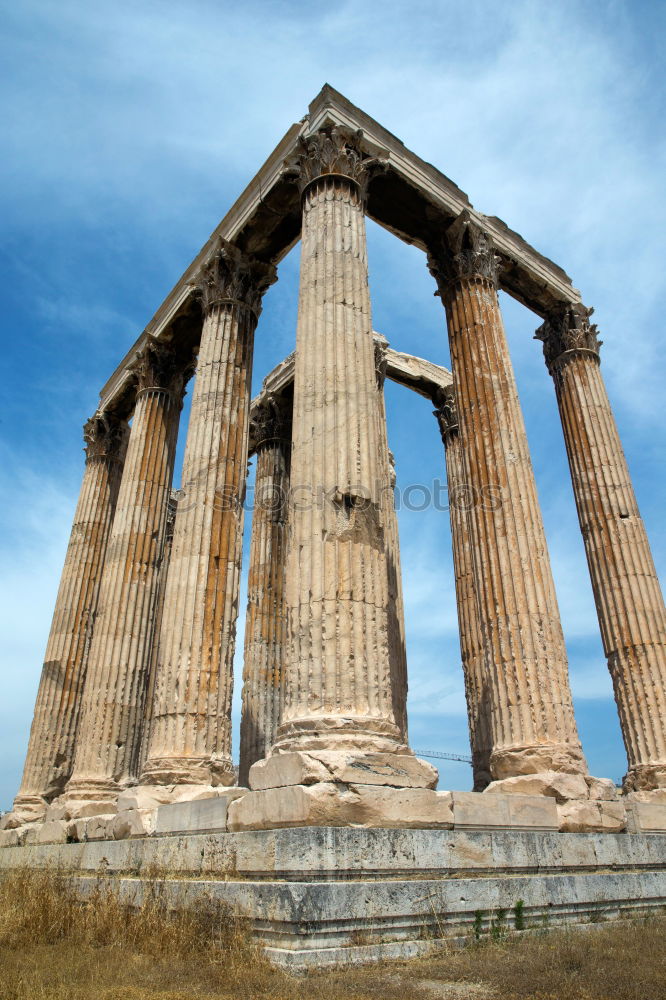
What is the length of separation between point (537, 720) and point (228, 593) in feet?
21.1

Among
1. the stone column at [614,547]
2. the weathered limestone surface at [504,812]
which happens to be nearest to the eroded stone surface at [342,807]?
the weathered limestone surface at [504,812]

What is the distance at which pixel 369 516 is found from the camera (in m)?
10.3

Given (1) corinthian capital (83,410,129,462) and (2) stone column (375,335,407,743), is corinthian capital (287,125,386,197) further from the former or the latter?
(1) corinthian capital (83,410,129,462)

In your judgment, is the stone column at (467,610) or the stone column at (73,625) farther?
the stone column at (73,625)

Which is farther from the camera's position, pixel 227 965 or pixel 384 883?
pixel 384 883

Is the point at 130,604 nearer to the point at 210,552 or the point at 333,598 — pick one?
the point at 210,552

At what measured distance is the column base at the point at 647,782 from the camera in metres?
14.0

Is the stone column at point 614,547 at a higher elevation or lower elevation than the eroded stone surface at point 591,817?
higher

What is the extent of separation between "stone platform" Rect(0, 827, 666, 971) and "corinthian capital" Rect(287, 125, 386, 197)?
39.6ft

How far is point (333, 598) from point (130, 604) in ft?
31.7

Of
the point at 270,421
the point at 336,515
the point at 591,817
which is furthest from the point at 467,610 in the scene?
the point at 336,515

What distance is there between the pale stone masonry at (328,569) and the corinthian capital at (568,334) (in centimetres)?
8

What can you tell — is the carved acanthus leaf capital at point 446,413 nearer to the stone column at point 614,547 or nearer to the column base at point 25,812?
the stone column at point 614,547

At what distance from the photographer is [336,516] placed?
400 inches
